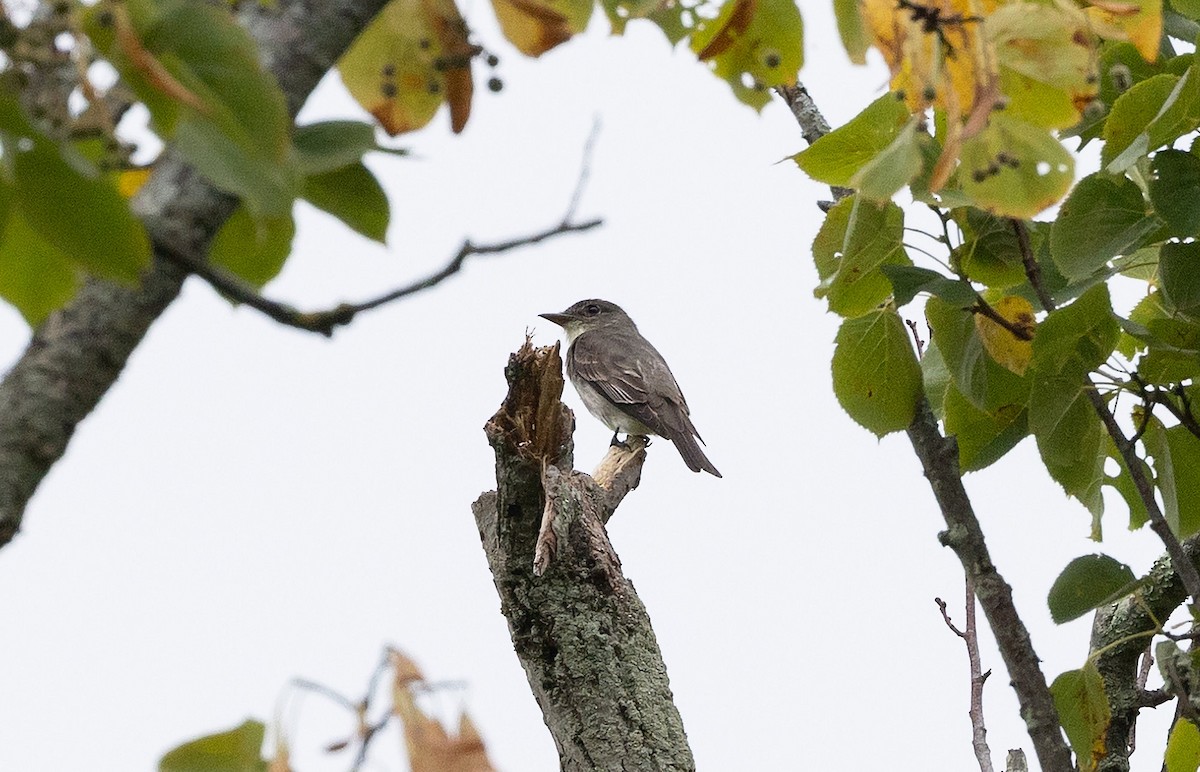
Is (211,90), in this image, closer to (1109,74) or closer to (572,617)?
(1109,74)

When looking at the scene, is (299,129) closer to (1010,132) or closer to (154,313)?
(154,313)

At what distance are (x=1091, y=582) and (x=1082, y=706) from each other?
316 mm

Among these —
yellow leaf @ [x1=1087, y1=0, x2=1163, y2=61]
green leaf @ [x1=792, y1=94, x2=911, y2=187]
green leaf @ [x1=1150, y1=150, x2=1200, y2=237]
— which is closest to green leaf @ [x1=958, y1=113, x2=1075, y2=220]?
yellow leaf @ [x1=1087, y1=0, x2=1163, y2=61]

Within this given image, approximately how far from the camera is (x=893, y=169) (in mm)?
1588

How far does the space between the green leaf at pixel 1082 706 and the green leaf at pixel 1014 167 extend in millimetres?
2064

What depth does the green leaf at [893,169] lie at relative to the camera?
157cm

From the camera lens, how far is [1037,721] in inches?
130

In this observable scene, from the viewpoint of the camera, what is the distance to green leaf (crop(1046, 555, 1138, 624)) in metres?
3.45

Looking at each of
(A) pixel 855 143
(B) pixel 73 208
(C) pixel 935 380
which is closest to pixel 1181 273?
(C) pixel 935 380

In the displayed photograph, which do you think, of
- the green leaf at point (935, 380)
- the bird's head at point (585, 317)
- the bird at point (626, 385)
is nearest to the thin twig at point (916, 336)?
the green leaf at point (935, 380)

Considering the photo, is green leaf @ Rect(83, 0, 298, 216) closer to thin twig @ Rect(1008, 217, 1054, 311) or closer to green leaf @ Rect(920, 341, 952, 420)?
thin twig @ Rect(1008, 217, 1054, 311)

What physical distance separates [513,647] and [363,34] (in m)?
3.16

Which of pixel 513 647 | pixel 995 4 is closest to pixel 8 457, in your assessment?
pixel 995 4

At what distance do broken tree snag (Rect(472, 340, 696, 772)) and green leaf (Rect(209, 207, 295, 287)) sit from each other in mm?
2953
